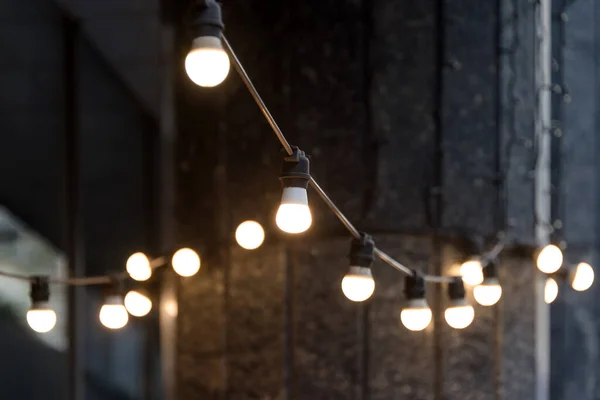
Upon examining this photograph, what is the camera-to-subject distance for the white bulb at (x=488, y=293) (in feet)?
10.5

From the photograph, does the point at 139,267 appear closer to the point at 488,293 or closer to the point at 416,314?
the point at 416,314

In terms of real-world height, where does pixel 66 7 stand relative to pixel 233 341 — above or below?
above

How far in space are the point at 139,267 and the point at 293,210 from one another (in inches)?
57.6

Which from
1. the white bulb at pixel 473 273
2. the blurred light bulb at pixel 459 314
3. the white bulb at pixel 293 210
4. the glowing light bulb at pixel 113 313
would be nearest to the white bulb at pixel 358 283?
the white bulb at pixel 293 210

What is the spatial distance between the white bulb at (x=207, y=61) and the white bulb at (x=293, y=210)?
1.89 ft

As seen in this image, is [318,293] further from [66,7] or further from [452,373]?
[66,7]

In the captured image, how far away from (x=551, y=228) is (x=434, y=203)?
1007 mm

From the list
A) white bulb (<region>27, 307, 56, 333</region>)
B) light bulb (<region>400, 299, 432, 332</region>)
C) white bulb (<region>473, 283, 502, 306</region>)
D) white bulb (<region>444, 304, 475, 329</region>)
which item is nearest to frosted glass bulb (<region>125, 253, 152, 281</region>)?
white bulb (<region>27, 307, 56, 333</region>)

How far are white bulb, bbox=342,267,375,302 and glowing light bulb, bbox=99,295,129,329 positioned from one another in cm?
137

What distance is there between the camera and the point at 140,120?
6.15 meters

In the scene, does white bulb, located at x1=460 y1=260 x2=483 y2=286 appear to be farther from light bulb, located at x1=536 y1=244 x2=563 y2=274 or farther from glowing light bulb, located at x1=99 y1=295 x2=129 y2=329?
glowing light bulb, located at x1=99 y1=295 x2=129 y2=329

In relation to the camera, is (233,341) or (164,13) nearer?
(233,341)

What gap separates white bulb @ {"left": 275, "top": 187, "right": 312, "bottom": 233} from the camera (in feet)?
6.82

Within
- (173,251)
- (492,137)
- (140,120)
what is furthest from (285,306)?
(140,120)
